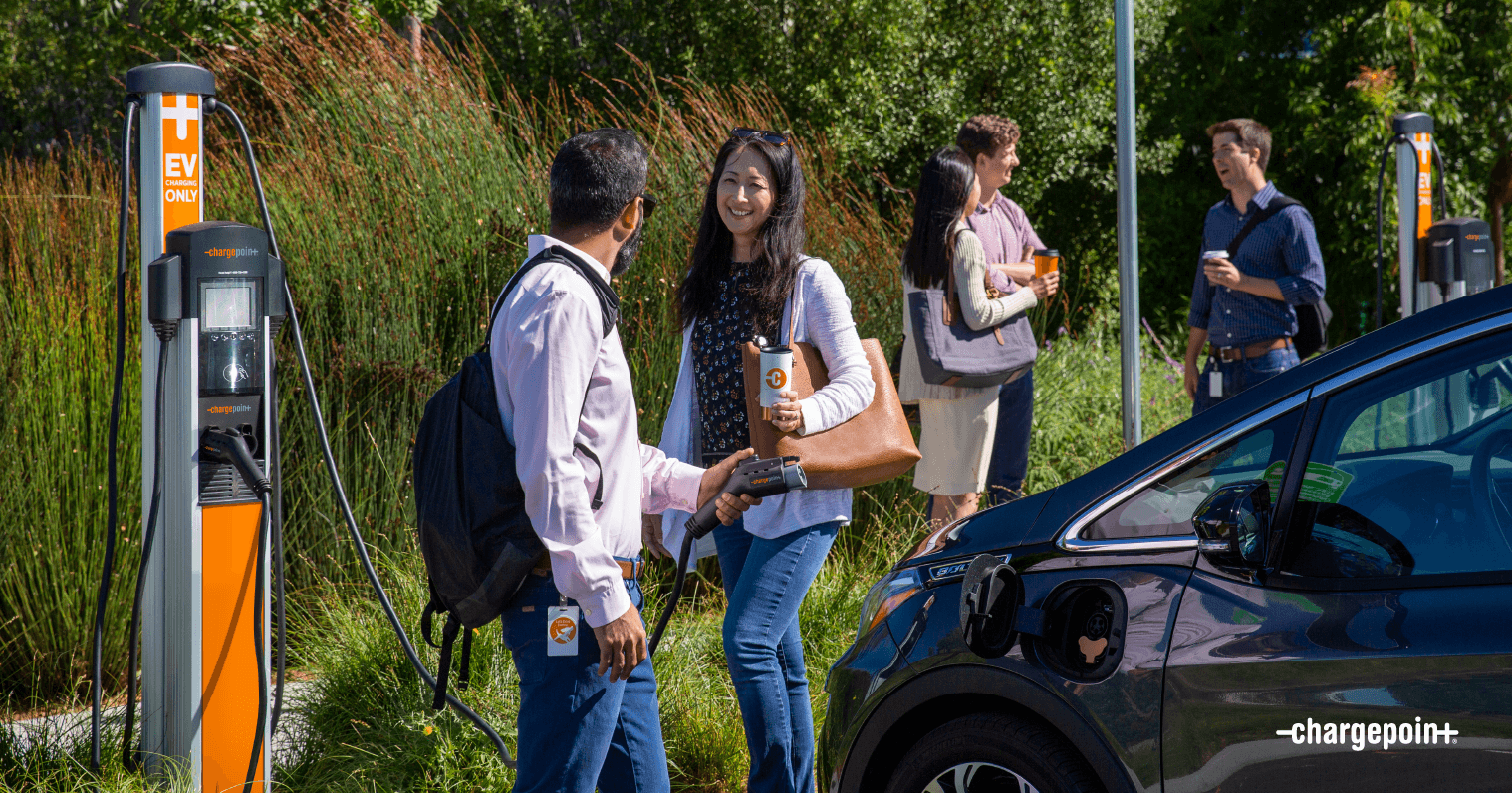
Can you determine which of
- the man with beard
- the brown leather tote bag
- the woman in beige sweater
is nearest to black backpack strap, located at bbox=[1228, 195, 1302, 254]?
the woman in beige sweater

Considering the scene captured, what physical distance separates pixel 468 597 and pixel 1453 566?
1744mm

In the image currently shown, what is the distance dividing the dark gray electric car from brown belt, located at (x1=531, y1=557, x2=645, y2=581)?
2.11ft

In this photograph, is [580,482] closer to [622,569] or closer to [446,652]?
[622,569]

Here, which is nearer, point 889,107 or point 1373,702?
point 1373,702

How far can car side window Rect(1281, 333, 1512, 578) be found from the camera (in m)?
2.12

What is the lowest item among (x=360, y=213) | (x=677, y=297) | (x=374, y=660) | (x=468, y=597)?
(x=374, y=660)

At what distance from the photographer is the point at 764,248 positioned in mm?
3416

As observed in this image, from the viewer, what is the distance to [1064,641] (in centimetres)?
250

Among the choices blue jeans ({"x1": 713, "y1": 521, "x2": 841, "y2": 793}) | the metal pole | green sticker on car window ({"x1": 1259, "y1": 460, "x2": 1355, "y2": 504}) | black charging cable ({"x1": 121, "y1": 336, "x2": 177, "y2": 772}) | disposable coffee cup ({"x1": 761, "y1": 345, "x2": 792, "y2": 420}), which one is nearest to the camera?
green sticker on car window ({"x1": 1259, "y1": 460, "x2": 1355, "y2": 504})

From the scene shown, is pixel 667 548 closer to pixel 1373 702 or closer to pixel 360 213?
pixel 1373 702

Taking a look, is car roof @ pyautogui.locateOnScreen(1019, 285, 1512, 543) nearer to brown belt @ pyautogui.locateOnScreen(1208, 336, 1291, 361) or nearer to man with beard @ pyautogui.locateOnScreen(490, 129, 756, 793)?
man with beard @ pyautogui.locateOnScreen(490, 129, 756, 793)

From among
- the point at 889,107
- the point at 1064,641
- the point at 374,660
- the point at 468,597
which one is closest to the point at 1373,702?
the point at 1064,641

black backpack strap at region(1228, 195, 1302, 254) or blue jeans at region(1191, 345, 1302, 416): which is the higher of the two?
black backpack strap at region(1228, 195, 1302, 254)

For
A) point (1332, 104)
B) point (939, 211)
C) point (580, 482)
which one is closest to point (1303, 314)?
point (939, 211)
